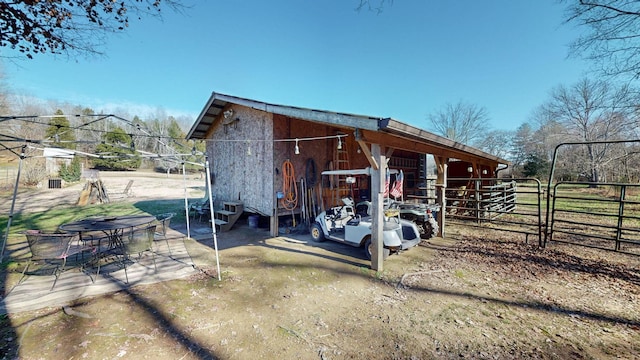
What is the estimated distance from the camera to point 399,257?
4996 mm

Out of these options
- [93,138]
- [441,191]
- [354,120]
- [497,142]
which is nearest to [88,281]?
[354,120]

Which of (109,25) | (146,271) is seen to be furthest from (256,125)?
(146,271)

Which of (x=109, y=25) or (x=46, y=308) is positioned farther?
(x=109, y=25)

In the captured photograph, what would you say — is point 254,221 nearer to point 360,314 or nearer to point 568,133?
point 360,314

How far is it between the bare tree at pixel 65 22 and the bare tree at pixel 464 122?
29.4 metres

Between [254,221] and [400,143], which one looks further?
[254,221]

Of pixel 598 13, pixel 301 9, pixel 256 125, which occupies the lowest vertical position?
pixel 256 125

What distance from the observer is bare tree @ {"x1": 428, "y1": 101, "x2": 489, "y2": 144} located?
27.6m

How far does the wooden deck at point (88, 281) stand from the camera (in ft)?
10.6

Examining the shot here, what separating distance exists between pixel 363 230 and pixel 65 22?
5176 millimetres

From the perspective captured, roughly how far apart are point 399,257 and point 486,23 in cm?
815

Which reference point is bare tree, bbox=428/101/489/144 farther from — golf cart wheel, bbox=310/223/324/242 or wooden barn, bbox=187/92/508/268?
golf cart wheel, bbox=310/223/324/242

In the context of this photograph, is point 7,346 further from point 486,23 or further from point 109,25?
point 486,23

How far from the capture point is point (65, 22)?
3242mm
